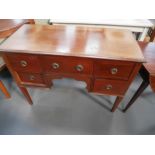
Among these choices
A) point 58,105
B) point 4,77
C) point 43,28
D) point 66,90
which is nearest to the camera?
point 43,28

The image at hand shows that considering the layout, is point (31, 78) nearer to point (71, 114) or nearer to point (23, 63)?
point (23, 63)

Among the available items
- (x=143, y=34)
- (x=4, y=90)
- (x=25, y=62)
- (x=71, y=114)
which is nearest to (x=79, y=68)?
(x=25, y=62)

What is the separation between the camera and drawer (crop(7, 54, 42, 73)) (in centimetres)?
80

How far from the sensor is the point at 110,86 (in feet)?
3.03

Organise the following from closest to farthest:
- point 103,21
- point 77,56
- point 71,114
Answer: point 77,56 < point 71,114 < point 103,21

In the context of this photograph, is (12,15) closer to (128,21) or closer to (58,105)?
(58,105)

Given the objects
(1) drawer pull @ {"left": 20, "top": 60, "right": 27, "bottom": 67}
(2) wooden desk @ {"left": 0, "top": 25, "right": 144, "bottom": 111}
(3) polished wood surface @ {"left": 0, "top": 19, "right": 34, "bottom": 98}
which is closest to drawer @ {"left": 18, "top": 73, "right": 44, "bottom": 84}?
(2) wooden desk @ {"left": 0, "top": 25, "right": 144, "bottom": 111}

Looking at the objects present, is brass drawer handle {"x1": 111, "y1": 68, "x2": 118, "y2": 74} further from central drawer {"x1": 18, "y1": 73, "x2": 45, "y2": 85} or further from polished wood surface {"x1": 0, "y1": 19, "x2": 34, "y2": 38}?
polished wood surface {"x1": 0, "y1": 19, "x2": 34, "y2": 38}

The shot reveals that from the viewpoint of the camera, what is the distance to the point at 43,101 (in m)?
1.45

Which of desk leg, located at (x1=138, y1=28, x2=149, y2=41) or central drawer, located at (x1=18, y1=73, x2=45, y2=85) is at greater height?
desk leg, located at (x1=138, y1=28, x2=149, y2=41)

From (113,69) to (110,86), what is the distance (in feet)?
0.64

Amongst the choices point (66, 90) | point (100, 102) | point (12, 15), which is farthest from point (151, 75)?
point (12, 15)

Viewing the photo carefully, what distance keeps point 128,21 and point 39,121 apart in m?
1.63

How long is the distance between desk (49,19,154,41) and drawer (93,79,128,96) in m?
0.88
